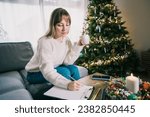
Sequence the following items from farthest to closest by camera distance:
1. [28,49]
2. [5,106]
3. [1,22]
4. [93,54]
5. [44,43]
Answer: [93,54] < [1,22] < [28,49] < [44,43] < [5,106]

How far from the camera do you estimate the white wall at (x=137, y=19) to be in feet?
10.9

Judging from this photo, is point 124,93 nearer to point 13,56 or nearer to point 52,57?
point 52,57

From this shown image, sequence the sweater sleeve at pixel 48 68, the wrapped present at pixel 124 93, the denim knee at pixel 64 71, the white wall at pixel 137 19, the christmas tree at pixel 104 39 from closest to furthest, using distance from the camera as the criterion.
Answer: the wrapped present at pixel 124 93
the sweater sleeve at pixel 48 68
the denim knee at pixel 64 71
the christmas tree at pixel 104 39
the white wall at pixel 137 19

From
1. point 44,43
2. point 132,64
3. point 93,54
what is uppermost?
point 44,43

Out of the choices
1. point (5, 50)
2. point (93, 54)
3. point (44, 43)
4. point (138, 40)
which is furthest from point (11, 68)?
point (138, 40)

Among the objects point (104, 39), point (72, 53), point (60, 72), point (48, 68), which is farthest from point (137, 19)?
point (48, 68)

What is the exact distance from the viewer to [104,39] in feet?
8.99

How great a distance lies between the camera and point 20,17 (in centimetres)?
264

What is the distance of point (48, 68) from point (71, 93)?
249mm

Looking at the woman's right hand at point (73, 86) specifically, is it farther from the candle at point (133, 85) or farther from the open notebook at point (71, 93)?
the candle at point (133, 85)

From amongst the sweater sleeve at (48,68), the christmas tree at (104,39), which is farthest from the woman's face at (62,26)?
the christmas tree at (104,39)

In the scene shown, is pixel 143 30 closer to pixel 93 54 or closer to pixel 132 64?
pixel 132 64

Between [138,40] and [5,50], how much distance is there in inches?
90.3

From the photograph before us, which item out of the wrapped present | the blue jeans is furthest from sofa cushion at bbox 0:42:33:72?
the wrapped present
